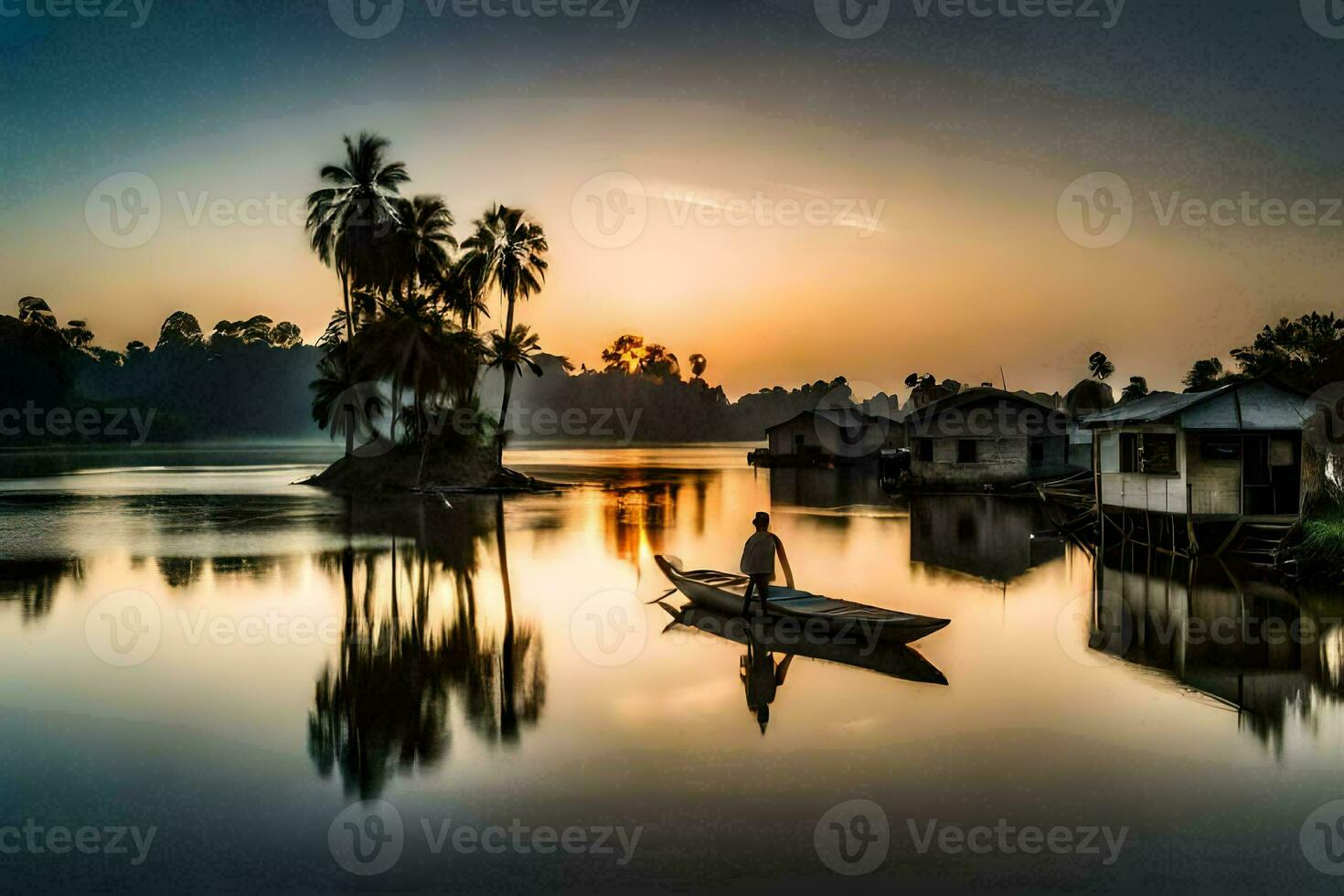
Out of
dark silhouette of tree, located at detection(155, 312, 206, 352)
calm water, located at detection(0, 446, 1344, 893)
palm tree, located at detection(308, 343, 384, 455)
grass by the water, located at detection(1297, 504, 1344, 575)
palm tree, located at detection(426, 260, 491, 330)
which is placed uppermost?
dark silhouette of tree, located at detection(155, 312, 206, 352)

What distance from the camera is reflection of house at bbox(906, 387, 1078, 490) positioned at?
141 ft

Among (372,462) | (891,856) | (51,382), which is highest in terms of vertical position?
(51,382)

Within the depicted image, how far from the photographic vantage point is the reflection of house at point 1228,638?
11219mm

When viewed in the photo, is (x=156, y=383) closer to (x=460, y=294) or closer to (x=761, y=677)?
(x=460, y=294)

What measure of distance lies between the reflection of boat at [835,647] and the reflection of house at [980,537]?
786 cm

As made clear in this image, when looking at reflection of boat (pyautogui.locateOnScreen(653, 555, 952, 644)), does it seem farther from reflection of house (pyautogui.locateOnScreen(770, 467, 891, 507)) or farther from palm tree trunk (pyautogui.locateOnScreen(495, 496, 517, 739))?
reflection of house (pyautogui.locateOnScreen(770, 467, 891, 507))

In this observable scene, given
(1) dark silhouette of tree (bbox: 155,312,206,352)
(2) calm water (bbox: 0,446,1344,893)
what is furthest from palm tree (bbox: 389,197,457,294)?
(1) dark silhouette of tree (bbox: 155,312,206,352)

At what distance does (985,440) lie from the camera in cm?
4344

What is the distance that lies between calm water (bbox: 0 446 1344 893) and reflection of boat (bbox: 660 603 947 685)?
127mm

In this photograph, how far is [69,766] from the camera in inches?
353

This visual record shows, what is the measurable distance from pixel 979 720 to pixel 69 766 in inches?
372

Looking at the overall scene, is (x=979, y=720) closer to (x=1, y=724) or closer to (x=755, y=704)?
(x=755, y=704)

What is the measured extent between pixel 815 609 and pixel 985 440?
32845 millimetres

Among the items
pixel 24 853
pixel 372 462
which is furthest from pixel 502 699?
pixel 372 462
